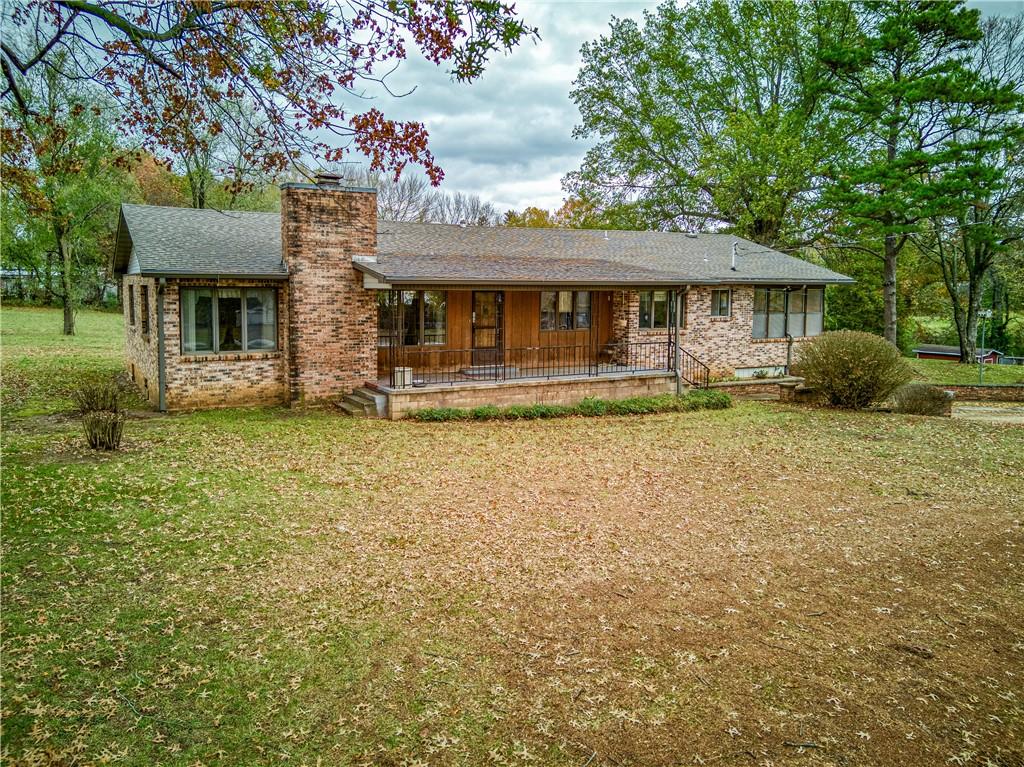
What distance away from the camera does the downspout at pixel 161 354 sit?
12.7 m

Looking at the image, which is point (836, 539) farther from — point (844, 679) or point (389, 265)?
point (389, 265)

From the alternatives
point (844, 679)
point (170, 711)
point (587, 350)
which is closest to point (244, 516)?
point (170, 711)

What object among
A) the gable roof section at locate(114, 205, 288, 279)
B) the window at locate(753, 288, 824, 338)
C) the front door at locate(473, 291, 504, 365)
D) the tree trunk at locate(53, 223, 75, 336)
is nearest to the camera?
the gable roof section at locate(114, 205, 288, 279)

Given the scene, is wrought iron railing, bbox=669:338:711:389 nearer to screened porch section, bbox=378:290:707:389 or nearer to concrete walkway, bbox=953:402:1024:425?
screened porch section, bbox=378:290:707:389

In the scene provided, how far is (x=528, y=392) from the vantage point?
15445mm

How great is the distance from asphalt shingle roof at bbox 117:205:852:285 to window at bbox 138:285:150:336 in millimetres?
874

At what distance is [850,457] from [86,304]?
148 ft

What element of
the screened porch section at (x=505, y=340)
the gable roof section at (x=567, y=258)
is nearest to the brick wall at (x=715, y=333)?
the screened porch section at (x=505, y=340)

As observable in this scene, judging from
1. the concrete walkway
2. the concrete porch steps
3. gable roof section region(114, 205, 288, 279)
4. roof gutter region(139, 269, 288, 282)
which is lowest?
the concrete walkway

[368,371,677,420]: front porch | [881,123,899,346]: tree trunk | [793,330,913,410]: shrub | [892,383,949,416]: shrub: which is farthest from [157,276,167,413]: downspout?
[881,123,899,346]: tree trunk

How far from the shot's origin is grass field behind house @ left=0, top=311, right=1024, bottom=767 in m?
4.10

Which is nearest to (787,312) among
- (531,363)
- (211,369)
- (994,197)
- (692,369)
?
(692,369)

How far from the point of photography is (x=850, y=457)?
11641mm

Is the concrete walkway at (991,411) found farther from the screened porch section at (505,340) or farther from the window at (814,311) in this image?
the screened porch section at (505,340)
